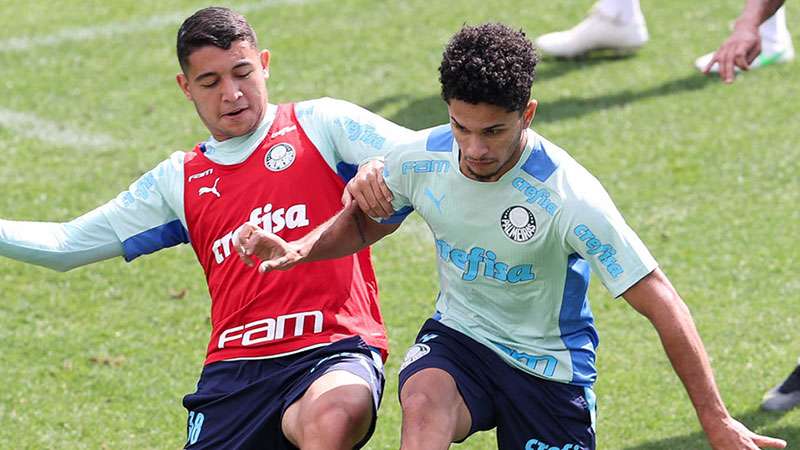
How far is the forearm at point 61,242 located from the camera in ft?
16.5

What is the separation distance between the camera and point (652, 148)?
8469 millimetres

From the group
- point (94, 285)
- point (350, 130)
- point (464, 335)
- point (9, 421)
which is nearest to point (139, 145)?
point (94, 285)

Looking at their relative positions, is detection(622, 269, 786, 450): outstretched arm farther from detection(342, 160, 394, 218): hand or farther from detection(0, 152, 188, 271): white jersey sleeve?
detection(0, 152, 188, 271): white jersey sleeve

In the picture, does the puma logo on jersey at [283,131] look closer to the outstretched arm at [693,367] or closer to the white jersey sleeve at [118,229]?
the white jersey sleeve at [118,229]

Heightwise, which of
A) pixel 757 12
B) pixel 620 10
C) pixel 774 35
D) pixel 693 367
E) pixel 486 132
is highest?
pixel 486 132

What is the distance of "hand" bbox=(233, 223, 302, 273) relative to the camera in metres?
4.39

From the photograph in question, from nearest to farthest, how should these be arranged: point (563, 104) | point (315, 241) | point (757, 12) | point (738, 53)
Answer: point (315, 241) < point (738, 53) < point (757, 12) < point (563, 104)

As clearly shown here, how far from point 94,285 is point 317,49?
3.58 m

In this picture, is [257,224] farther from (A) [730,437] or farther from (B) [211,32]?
(A) [730,437]

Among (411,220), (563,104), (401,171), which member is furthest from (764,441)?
(563,104)

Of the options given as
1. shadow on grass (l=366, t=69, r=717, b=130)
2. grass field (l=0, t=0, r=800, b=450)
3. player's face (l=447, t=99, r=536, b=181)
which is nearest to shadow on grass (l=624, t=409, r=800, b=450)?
grass field (l=0, t=0, r=800, b=450)

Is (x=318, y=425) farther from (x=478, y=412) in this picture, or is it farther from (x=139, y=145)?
(x=139, y=145)

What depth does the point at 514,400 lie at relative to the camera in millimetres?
4574

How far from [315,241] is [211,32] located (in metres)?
0.99
